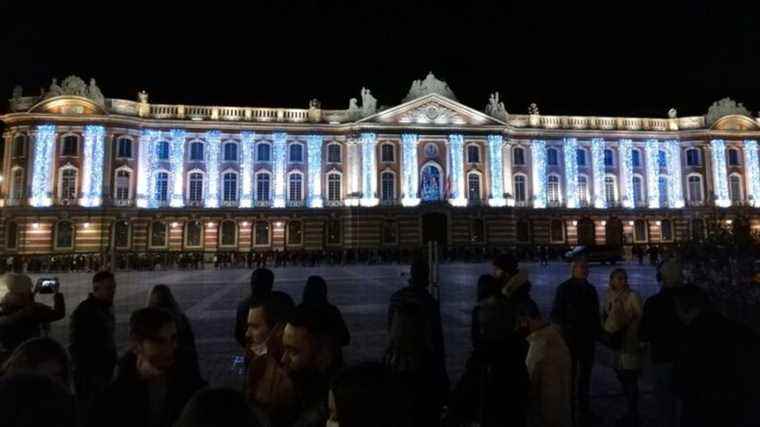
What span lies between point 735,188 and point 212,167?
48.6 m

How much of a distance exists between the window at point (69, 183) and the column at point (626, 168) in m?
47.4

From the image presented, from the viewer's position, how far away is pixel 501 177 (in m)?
45.8

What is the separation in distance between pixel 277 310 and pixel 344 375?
2093mm

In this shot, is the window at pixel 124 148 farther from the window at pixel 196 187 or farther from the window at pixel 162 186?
the window at pixel 196 187

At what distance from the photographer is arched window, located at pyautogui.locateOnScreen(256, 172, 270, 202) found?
146 feet

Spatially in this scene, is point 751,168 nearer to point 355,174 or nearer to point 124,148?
point 355,174

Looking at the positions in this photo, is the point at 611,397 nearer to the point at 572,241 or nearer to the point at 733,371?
the point at 733,371

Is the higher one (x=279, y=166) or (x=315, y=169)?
(x=279, y=166)

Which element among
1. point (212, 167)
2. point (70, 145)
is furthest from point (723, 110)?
point (70, 145)

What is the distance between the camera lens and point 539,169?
47.6m

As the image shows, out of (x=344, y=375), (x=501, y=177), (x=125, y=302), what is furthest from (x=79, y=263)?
(x=344, y=375)

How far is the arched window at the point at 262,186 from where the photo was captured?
44.5 m

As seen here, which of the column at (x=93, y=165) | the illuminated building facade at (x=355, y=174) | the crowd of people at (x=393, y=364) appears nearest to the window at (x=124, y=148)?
the illuminated building facade at (x=355, y=174)

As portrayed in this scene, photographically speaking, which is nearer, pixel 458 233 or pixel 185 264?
pixel 185 264
